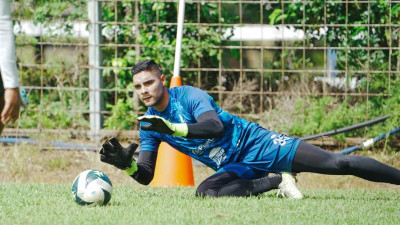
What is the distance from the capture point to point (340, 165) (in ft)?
19.6

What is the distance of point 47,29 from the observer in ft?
34.0

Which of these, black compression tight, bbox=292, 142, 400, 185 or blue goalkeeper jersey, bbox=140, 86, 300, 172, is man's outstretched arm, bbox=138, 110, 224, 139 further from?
black compression tight, bbox=292, 142, 400, 185

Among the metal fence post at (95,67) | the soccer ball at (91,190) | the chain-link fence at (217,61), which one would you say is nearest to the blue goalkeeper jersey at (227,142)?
the soccer ball at (91,190)

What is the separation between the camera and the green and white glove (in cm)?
543

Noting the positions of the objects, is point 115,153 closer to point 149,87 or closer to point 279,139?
point 149,87

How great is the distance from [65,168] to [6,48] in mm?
5571

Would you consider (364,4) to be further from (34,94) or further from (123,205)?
(123,205)

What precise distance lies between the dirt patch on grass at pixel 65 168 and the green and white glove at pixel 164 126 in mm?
3236

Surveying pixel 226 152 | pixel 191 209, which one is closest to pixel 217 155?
pixel 226 152

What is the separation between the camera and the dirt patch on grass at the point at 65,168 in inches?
343

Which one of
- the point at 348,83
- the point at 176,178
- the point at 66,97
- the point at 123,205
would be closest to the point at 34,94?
the point at 66,97

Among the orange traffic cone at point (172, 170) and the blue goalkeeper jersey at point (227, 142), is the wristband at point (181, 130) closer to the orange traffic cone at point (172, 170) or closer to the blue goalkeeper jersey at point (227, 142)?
the blue goalkeeper jersey at point (227, 142)

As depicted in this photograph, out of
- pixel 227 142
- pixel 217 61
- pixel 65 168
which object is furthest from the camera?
pixel 217 61

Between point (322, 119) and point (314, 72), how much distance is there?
→ 72 centimetres
